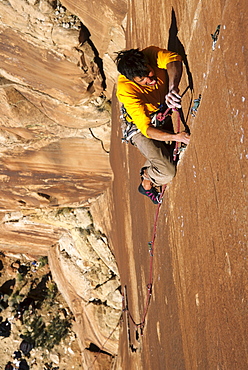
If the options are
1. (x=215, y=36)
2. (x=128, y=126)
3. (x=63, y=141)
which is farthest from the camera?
(x=63, y=141)

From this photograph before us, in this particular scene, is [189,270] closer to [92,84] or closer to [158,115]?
[158,115]

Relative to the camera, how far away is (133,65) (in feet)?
12.1

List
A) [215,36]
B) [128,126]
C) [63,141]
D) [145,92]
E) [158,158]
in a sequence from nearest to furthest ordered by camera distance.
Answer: [215,36]
[145,92]
[158,158]
[128,126]
[63,141]

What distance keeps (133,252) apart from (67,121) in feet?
9.11

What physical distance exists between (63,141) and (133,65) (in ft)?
15.6

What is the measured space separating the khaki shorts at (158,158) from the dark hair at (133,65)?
764mm

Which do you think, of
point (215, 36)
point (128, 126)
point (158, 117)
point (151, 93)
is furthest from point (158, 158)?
point (215, 36)

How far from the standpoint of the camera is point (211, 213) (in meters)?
3.02

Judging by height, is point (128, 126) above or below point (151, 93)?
below

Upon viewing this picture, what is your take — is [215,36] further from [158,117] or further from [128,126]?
[128,126]

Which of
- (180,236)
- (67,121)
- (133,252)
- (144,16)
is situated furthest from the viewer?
(67,121)

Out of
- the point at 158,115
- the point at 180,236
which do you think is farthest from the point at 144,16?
the point at 180,236

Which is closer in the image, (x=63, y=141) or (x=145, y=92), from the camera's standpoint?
(x=145, y=92)

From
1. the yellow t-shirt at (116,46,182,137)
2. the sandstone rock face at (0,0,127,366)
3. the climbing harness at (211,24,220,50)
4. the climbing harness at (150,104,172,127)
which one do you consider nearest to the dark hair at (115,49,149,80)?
the yellow t-shirt at (116,46,182,137)
